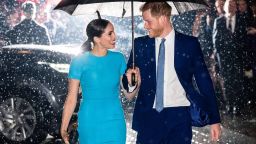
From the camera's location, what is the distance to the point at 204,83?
452cm

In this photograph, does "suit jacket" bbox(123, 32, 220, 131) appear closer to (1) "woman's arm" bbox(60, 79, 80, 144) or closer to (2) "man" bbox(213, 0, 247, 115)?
(1) "woman's arm" bbox(60, 79, 80, 144)

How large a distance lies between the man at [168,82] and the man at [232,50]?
6.76m

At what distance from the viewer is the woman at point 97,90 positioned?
448 centimetres

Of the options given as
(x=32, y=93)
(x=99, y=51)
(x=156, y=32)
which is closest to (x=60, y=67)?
(x=32, y=93)

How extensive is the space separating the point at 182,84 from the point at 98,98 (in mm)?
693

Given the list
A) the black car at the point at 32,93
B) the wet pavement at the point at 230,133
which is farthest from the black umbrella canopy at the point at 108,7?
the wet pavement at the point at 230,133

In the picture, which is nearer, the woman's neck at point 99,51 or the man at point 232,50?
the woman's neck at point 99,51

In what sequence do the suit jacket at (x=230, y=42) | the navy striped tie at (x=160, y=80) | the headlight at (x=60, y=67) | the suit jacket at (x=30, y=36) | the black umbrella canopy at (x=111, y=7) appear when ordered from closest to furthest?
A: the navy striped tie at (x=160, y=80), the black umbrella canopy at (x=111, y=7), the headlight at (x=60, y=67), the suit jacket at (x=230, y=42), the suit jacket at (x=30, y=36)

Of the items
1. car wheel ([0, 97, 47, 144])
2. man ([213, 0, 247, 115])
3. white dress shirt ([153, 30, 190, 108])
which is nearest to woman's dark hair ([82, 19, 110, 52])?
white dress shirt ([153, 30, 190, 108])

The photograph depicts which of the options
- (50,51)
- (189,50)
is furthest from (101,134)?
(50,51)

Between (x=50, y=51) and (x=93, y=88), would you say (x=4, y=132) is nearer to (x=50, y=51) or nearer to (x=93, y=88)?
(x=50, y=51)

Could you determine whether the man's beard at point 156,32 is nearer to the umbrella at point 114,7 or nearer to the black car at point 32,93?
the umbrella at point 114,7

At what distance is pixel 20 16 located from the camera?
19.3m

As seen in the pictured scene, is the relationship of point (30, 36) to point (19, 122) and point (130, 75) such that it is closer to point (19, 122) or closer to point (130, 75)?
point (19, 122)
